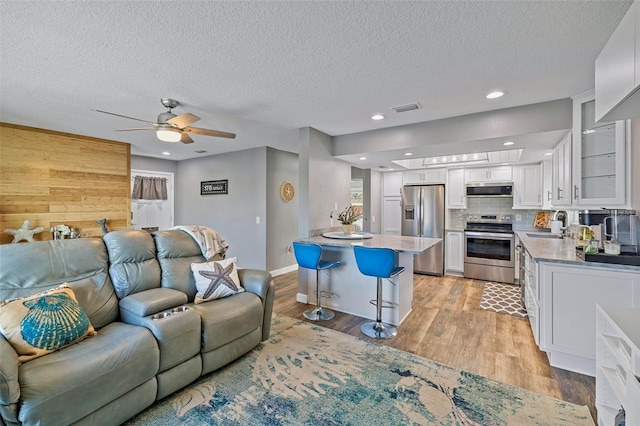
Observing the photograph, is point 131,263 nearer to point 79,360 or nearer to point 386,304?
point 79,360

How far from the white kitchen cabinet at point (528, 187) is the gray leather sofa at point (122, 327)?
15.1ft

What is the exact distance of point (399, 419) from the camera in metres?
1.78

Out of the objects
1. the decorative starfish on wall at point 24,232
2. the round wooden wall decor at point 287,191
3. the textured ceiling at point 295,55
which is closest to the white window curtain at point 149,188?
the decorative starfish on wall at point 24,232

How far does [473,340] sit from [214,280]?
2559 mm

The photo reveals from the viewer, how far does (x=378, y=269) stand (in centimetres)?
281

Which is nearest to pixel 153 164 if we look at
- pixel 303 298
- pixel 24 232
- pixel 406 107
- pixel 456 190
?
pixel 24 232

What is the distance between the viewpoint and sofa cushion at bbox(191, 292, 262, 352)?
85.0 inches

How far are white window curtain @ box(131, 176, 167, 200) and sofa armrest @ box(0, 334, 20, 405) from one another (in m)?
5.36

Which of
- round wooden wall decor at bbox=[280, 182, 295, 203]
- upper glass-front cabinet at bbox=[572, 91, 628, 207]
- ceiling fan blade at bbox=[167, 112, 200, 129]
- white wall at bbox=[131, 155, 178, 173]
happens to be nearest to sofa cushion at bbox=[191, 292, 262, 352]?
ceiling fan blade at bbox=[167, 112, 200, 129]

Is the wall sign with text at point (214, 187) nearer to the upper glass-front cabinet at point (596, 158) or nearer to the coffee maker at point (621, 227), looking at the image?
the upper glass-front cabinet at point (596, 158)

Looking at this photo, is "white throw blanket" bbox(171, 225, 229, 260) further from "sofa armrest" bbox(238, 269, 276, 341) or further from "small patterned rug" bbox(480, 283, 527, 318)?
"small patterned rug" bbox(480, 283, 527, 318)

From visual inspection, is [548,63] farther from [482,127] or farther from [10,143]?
[10,143]

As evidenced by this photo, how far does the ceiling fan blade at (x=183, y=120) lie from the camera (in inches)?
107

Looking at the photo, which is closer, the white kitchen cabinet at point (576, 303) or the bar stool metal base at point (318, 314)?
the white kitchen cabinet at point (576, 303)
